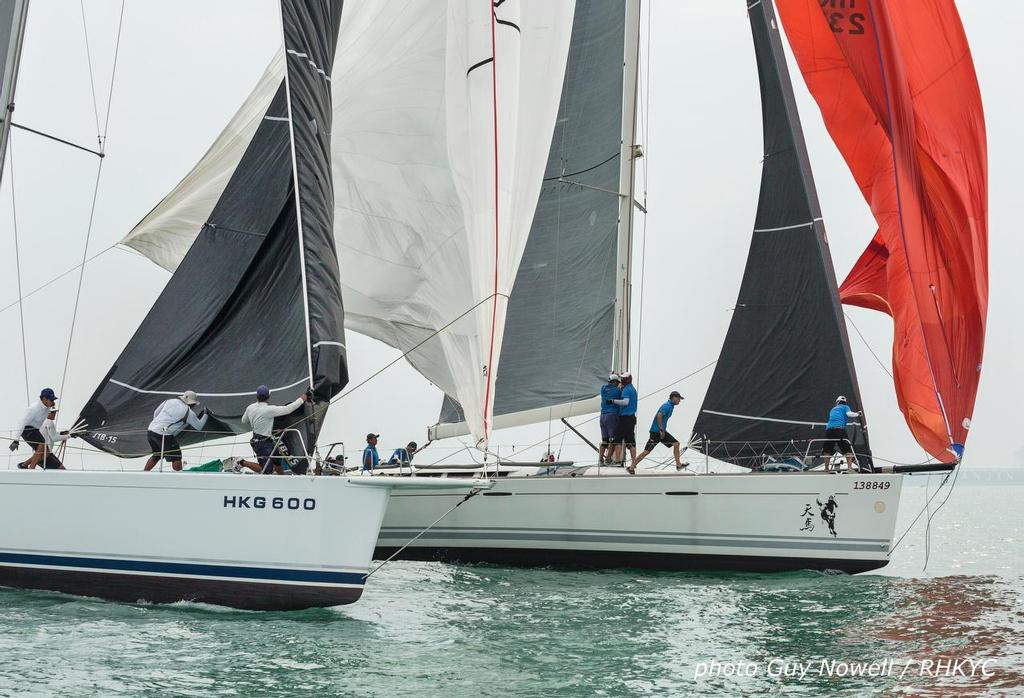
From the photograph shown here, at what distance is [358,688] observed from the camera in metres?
8.00

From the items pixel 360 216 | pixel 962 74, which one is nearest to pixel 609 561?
pixel 360 216

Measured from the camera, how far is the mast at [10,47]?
1267cm

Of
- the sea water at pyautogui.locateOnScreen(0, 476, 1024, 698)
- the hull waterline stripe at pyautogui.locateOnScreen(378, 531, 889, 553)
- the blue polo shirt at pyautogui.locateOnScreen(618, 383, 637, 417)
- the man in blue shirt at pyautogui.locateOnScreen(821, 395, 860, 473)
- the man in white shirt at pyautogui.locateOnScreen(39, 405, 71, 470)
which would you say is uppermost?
the blue polo shirt at pyautogui.locateOnScreen(618, 383, 637, 417)

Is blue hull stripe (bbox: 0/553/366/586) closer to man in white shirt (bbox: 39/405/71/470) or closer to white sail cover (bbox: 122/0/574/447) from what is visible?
man in white shirt (bbox: 39/405/71/470)

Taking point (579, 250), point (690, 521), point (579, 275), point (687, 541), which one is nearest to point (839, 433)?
point (690, 521)

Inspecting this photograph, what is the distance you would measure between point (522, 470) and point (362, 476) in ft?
28.3

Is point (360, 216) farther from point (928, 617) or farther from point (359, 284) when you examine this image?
point (928, 617)

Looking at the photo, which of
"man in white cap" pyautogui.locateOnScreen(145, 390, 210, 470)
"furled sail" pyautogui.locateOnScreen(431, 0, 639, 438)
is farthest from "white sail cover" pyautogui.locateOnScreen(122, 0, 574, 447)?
"furled sail" pyautogui.locateOnScreen(431, 0, 639, 438)

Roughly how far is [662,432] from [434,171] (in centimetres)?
542

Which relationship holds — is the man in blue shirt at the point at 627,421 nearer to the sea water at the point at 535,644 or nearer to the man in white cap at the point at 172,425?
the sea water at the point at 535,644

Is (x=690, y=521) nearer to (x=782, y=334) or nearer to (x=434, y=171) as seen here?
(x=782, y=334)

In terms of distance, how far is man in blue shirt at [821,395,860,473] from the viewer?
594 inches

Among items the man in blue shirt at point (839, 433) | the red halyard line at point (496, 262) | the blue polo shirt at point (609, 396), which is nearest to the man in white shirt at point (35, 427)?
the red halyard line at point (496, 262)

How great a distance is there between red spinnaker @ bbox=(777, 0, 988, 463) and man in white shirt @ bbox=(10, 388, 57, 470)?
1120 cm
